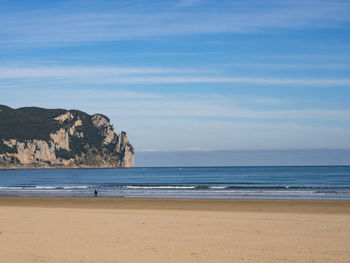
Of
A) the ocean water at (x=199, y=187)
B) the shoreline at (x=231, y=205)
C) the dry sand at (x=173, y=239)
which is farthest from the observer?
the ocean water at (x=199, y=187)

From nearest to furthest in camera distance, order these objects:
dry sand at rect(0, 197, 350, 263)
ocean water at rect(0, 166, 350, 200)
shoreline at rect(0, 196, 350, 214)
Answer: dry sand at rect(0, 197, 350, 263)
shoreline at rect(0, 196, 350, 214)
ocean water at rect(0, 166, 350, 200)

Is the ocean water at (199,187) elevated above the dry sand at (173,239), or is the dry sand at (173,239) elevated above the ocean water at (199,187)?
the dry sand at (173,239)

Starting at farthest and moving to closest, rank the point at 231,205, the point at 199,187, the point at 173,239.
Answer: the point at 199,187
the point at 231,205
the point at 173,239

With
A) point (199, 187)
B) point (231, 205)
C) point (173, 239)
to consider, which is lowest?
point (199, 187)

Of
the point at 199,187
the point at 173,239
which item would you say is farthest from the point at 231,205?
the point at 199,187

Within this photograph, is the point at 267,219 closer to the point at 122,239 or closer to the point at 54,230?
the point at 122,239

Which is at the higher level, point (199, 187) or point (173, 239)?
point (173, 239)

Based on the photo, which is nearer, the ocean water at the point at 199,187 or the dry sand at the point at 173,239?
the dry sand at the point at 173,239

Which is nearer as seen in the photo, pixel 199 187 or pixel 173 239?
pixel 173 239

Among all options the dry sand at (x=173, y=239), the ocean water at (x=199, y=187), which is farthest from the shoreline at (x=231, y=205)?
the dry sand at (x=173, y=239)

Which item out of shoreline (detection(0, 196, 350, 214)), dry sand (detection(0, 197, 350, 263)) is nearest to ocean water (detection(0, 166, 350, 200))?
shoreline (detection(0, 196, 350, 214))

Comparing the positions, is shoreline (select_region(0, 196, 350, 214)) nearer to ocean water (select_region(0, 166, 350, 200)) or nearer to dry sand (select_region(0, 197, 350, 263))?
ocean water (select_region(0, 166, 350, 200))

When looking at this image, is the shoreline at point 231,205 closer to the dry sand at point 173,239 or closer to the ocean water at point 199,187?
the ocean water at point 199,187

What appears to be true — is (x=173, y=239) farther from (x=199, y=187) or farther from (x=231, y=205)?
(x=199, y=187)
